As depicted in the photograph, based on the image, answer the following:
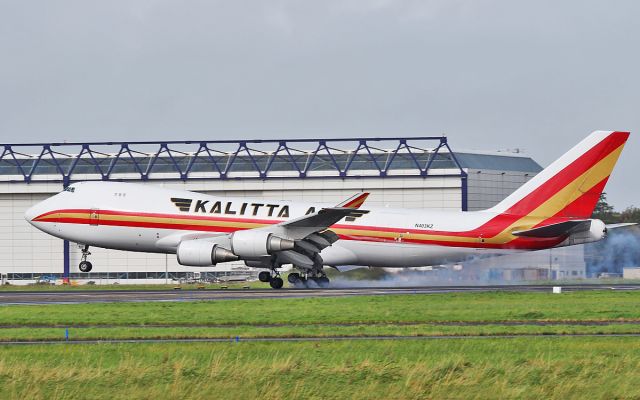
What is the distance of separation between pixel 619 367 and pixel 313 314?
17.7 m

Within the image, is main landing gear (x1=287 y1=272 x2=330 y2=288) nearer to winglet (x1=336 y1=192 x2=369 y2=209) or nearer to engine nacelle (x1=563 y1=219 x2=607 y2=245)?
winglet (x1=336 y1=192 x2=369 y2=209)

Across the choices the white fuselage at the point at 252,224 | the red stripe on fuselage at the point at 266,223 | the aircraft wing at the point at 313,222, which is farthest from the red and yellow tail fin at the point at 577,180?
the aircraft wing at the point at 313,222

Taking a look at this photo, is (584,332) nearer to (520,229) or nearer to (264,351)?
(264,351)

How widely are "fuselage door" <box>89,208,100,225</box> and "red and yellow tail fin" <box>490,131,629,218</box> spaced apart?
82.0 ft

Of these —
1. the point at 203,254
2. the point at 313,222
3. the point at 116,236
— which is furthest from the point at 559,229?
the point at 116,236

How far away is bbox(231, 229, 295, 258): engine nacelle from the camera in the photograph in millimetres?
58469

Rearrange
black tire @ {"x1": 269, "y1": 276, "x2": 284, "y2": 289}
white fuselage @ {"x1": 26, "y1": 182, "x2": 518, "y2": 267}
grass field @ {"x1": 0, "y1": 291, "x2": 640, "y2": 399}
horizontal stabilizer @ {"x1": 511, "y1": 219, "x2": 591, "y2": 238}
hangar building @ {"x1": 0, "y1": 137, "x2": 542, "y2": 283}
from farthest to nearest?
hangar building @ {"x1": 0, "y1": 137, "x2": 542, "y2": 283} < white fuselage @ {"x1": 26, "y1": 182, "x2": 518, "y2": 267} < black tire @ {"x1": 269, "y1": 276, "x2": 284, "y2": 289} < horizontal stabilizer @ {"x1": 511, "y1": 219, "x2": 591, "y2": 238} < grass field @ {"x1": 0, "y1": 291, "x2": 640, "y2": 399}

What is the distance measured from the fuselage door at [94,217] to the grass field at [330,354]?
65.5 ft

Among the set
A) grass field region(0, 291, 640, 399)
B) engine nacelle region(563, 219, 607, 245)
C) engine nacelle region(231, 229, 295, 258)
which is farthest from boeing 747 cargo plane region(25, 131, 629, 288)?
grass field region(0, 291, 640, 399)

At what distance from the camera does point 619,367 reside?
22.5 metres

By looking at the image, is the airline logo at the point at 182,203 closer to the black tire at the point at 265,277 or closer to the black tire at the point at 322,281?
the black tire at the point at 265,277

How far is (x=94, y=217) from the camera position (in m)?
63.6

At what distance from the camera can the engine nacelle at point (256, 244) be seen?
5847 cm

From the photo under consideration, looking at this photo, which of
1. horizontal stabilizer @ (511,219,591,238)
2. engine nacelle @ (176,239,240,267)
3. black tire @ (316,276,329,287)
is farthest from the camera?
black tire @ (316,276,329,287)
